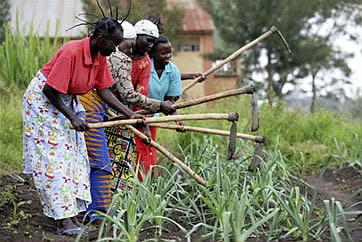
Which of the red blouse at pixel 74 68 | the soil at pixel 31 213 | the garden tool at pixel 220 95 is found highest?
the red blouse at pixel 74 68

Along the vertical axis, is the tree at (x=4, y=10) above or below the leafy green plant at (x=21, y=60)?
above

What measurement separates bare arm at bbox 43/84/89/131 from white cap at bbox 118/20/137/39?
0.83m

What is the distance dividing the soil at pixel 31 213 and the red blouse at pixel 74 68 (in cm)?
96

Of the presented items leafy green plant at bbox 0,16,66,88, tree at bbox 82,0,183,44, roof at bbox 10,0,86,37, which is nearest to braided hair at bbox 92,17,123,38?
leafy green plant at bbox 0,16,66,88

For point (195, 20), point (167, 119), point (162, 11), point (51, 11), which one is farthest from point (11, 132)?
point (195, 20)

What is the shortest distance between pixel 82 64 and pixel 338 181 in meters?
3.82

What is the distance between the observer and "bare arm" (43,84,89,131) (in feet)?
14.0

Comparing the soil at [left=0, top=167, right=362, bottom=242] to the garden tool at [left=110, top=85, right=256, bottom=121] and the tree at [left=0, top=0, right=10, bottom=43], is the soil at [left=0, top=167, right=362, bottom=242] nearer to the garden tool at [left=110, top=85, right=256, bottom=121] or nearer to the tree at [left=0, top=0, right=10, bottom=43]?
the garden tool at [left=110, top=85, right=256, bottom=121]

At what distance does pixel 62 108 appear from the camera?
169 inches

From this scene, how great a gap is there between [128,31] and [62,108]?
0.90m

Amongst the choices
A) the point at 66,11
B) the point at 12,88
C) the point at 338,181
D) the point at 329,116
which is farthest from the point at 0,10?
the point at 338,181

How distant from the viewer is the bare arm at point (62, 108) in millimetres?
4273

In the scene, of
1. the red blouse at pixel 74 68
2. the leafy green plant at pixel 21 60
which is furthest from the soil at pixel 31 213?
the leafy green plant at pixel 21 60

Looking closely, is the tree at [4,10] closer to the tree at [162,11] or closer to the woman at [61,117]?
the tree at [162,11]
